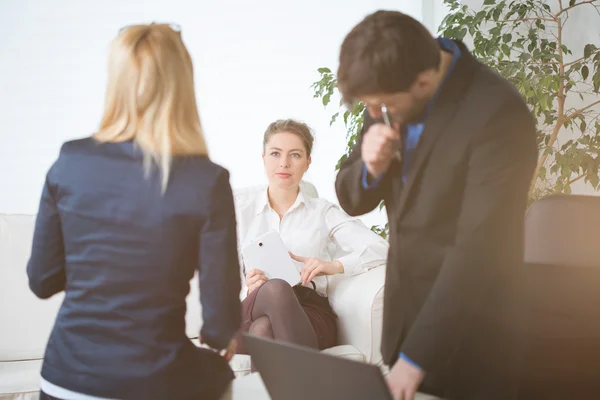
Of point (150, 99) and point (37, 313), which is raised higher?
point (150, 99)

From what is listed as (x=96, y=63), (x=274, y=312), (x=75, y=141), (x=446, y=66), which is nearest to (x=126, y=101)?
(x=75, y=141)

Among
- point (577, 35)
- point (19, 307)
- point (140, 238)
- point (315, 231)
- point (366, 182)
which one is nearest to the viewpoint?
point (140, 238)

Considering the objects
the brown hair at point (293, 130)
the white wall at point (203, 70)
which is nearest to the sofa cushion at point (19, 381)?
the brown hair at point (293, 130)

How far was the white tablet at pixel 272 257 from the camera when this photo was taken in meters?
2.14

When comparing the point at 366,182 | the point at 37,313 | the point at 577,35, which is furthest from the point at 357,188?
the point at 577,35

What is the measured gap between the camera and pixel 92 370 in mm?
1006

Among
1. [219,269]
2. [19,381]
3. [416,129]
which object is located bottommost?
[19,381]

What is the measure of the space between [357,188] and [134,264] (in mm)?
415

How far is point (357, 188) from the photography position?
115 centimetres

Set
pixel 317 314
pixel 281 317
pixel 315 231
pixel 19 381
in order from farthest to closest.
→ pixel 315 231 < pixel 317 314 < pixel 281 317 < pixel 19 381

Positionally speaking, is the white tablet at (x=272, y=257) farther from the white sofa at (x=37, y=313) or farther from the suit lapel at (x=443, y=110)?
the suit lapel at (x=443, y=110)

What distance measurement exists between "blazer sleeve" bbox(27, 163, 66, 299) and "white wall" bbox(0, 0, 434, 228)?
2.34 meters

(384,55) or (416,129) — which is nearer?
(384,55)

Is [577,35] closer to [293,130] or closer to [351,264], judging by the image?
[293,130]
